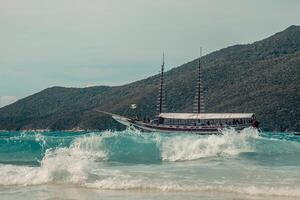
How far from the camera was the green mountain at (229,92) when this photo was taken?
128625 mm

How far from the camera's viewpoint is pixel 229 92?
13688 centimetres

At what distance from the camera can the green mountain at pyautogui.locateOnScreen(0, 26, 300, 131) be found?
129 m

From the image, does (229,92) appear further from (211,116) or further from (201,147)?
(201,147)

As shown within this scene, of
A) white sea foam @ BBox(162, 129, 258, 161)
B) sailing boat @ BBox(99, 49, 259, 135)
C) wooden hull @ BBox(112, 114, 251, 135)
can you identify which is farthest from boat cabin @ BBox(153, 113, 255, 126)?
white sea foam @ BBox(162, 129, 258, 161)

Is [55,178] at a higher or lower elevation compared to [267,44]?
lower

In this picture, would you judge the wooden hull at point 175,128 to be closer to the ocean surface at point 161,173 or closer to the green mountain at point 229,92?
the green mountain at point 229,92

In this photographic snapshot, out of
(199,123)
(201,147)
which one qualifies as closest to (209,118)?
(199,123)

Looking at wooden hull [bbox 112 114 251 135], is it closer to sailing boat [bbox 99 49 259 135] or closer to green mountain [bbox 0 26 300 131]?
sailing boat [bbox 99 49 259 135]

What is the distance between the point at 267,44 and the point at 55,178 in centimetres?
15791

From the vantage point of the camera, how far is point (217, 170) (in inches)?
955

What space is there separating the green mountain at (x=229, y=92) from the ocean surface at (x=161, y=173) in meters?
91.9

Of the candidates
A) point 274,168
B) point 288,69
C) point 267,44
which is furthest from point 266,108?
point 274,168

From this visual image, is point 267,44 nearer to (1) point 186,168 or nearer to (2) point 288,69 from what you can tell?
(2) point 288,69

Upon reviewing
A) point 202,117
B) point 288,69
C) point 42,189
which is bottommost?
point 42,189
